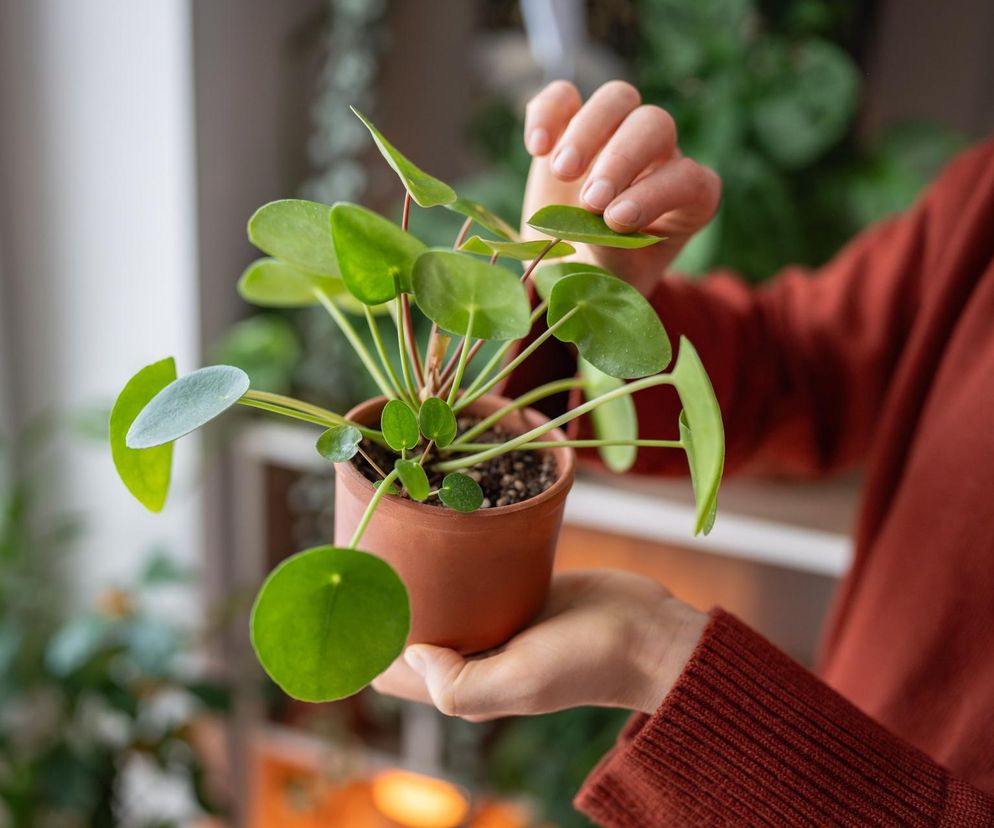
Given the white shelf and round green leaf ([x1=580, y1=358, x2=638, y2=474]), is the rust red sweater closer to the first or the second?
round green leaf ([x1=580, y1=358, x2=638, y2=474])

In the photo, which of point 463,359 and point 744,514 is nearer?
point 463,359

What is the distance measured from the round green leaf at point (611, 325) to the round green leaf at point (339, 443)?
0.36 feet

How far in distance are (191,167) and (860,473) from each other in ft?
3.31

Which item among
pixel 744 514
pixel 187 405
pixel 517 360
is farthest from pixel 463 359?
pixel 744 514

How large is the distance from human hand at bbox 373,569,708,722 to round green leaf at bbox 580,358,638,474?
0.08 metres

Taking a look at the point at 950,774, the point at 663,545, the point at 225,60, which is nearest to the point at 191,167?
the point at 225,60

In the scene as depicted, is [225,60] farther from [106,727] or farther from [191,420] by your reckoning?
[106,727]

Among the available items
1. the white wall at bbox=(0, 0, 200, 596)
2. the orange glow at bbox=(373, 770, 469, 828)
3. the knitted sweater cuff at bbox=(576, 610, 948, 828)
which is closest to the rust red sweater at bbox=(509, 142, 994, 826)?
the knitted sweater cuff at bbox=(576, 610, 948, 828)

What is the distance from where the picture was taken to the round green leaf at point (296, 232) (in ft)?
1.57

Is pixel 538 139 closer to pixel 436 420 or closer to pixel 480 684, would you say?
pixel 436 420

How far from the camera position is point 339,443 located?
1.50 ft

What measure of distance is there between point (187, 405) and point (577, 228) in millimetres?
198

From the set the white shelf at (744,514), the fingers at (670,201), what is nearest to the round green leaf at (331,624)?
the fingers at (670,201)

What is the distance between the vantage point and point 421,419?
1.55ft
